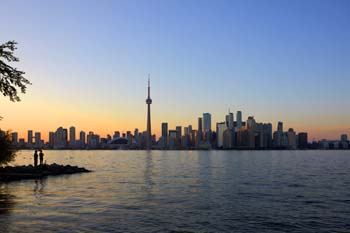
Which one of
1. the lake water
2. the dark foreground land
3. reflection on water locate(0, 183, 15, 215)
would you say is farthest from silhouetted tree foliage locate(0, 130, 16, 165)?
reflection on water locate(0, 183, 15, 215)

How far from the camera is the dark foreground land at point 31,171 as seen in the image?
184ft

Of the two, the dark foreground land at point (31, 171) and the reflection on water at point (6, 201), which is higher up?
the dark foreground land at point (31, 171)

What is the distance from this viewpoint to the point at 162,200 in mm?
37188

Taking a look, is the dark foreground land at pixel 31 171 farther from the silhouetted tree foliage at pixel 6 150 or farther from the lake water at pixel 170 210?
the lake water at pixel 170 210

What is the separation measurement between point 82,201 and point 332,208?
68.4ft

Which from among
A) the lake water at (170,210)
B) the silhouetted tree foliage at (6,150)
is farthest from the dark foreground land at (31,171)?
the lake water at (170,210)

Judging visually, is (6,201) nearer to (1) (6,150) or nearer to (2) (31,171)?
(1) (6,150)

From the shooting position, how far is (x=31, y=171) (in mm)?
63938

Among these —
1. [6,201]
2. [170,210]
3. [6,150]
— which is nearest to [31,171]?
[6,150]

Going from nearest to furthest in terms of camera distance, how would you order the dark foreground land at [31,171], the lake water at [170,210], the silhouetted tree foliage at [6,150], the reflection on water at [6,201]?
the lake water at [170,210] → the reflection on water at [6,201] → the silhouetted tree foliage at [6,150] → the dark foreground land at [31,171]

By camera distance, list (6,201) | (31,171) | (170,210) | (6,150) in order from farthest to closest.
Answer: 1. (31,171)
2. (6,150)
3. (6,201)
4. (170,210)

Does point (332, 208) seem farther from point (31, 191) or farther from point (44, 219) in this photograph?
point (31, 191)

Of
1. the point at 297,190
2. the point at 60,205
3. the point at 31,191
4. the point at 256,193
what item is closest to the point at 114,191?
the point at 31,191

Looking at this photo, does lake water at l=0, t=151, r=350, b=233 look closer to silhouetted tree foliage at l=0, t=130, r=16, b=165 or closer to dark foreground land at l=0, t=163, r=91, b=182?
silhouetted tree foliage at l=0, t=130, r=16, b=165
